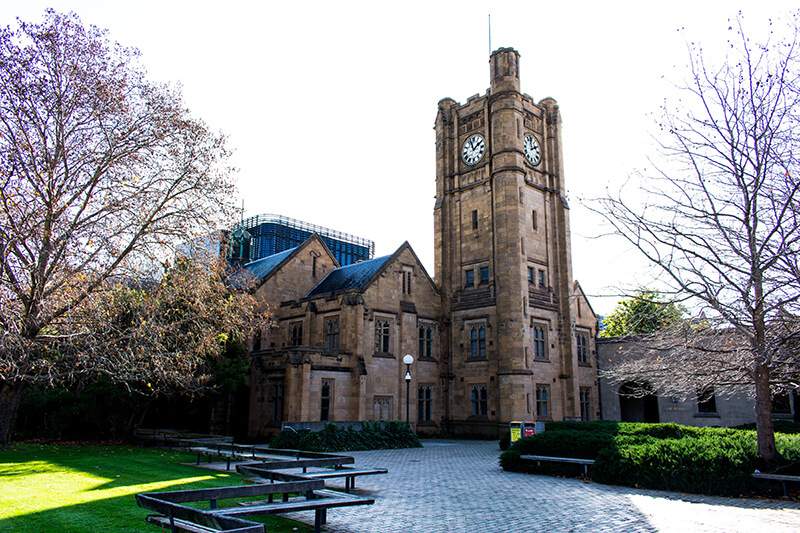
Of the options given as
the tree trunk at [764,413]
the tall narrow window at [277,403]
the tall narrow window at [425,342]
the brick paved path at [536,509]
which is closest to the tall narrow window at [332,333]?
the tall narrow window at [277,403]

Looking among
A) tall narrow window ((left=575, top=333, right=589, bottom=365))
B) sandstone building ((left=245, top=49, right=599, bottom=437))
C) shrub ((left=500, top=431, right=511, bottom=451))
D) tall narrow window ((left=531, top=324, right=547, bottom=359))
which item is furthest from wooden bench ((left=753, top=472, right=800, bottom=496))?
tall narrow window ((left=575, top=333, right=589, bottom=365))

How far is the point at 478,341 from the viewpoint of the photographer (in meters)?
35.7

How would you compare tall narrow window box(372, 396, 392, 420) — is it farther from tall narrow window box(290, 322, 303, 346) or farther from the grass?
the grass

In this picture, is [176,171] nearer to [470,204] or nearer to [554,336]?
[470,204]

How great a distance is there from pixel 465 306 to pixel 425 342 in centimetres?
352

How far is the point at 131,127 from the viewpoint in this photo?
61.8 ft

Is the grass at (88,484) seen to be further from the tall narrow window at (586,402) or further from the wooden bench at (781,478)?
the tall narrow window at (586,402)

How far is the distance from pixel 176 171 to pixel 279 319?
17.4m

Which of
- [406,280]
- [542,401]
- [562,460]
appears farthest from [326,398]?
[562,460]

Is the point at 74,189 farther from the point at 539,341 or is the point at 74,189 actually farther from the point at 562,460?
the point at 539,341

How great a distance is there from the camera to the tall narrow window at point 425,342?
36.0 metres

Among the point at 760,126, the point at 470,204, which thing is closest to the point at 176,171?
the point at 760,126

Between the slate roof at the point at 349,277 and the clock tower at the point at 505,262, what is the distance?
5474mm

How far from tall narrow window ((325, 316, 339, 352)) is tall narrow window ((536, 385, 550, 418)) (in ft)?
41.7
